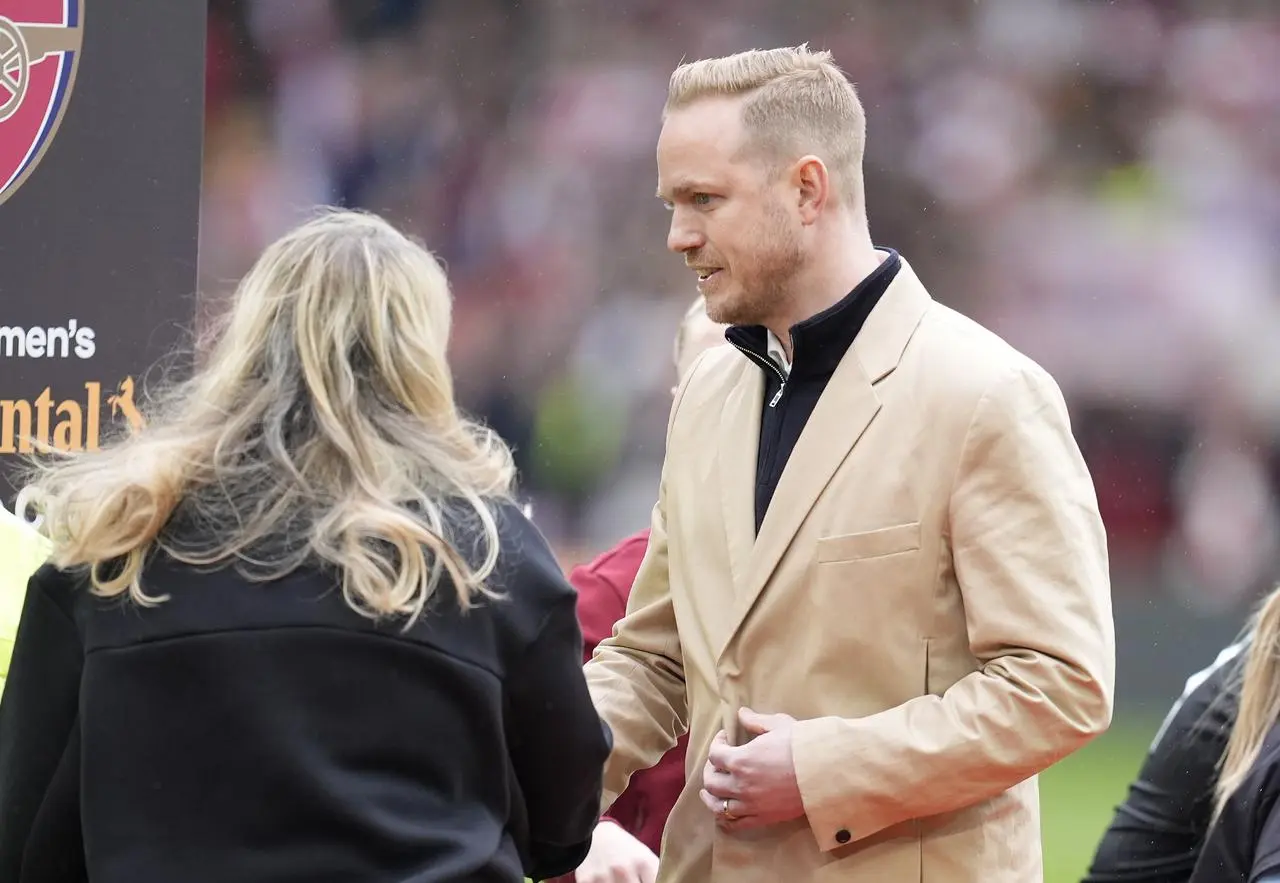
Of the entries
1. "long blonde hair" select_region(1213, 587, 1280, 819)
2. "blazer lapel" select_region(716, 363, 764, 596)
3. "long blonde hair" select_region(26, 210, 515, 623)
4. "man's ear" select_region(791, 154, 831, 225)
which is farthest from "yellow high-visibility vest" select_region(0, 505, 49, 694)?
"long blonde hair" select_region(1213, 587, 1280, 819)

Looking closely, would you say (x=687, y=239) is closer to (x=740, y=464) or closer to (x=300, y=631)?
(x=740, y=464)

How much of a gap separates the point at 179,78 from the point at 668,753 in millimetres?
1452

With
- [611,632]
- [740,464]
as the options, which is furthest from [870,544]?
[611,632]

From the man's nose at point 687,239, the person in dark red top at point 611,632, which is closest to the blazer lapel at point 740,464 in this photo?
the man's nose at point 687,239

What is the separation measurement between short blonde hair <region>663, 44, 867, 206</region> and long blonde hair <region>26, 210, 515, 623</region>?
0.70 metres

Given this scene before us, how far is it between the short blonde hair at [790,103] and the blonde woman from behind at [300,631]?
724 millimetres

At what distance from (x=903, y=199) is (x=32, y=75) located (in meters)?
5.18

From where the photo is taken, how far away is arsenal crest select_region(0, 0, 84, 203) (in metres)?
2.90

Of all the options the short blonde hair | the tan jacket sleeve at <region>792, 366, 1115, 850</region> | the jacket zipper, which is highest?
the short blonde hair

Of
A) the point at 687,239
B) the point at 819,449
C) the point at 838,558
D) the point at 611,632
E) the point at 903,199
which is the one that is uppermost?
the point at 687,239

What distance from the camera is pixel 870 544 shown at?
89.7 inches

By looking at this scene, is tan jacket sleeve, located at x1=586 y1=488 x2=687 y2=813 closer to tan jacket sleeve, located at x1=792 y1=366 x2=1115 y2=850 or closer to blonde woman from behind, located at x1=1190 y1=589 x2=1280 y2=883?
tan jacket sleeve, located at x1=792 y1=366 x2=1115 y2=850

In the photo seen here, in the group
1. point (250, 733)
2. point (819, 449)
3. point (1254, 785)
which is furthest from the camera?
point (1254, 785)

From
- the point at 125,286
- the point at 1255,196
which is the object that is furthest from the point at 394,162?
the point at 125,286
